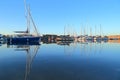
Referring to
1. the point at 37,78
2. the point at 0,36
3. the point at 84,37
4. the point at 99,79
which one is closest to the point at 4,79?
the point at 37,78

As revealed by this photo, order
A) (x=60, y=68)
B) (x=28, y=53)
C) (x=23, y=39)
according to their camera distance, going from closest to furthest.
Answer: (x=60, y=68) < (x=28, y=53) < (x=23, y=39)

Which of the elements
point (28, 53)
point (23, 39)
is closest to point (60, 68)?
point (28, 53)

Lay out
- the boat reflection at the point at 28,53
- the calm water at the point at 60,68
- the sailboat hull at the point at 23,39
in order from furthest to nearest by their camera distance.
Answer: the sailboat hull at the point at 23,39
the boat reflection at the point at 28,53
the calm water at the point at 60,68

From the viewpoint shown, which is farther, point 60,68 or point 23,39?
point 23,39

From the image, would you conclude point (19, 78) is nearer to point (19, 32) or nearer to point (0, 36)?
point (19, 32)

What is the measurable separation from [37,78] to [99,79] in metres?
4.79

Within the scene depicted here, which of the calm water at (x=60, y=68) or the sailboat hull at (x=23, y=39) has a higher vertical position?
the sailboat hull at (x=23, y=39)

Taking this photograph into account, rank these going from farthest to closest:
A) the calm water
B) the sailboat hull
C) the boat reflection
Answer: the sailboat hull, the boat reflection, the calm water

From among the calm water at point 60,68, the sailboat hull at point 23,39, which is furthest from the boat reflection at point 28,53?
the sailboat hull at point 23,39

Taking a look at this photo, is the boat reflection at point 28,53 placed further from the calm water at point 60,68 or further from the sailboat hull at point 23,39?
the sailboat hull at point 23,39

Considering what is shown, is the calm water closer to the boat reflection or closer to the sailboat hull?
the boat reflection

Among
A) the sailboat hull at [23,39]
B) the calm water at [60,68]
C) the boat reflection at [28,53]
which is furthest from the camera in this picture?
the sailboat hull at [23,39]

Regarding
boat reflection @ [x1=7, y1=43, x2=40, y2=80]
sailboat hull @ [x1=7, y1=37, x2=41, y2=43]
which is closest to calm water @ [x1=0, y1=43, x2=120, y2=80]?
boat reflection @ [x1=7, y1=43, x2=40, y2=80]

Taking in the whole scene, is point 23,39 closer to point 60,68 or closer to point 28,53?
point 28,53
